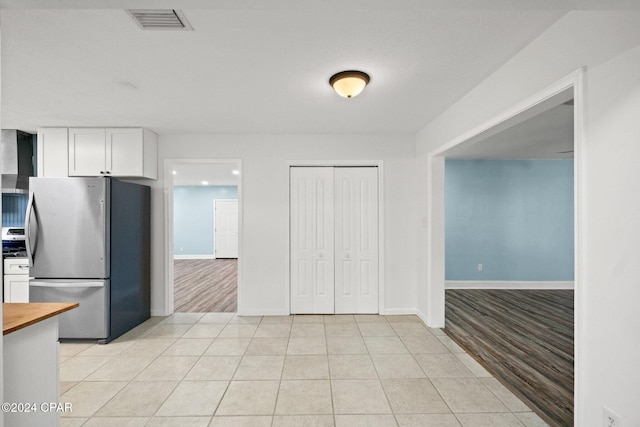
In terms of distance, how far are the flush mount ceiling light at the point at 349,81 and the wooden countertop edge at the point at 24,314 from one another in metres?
2.39

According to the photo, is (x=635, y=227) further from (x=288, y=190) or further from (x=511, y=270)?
(x=511, y=270)

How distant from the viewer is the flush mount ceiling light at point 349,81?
7.83 feet

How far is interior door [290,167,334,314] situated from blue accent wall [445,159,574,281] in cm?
286

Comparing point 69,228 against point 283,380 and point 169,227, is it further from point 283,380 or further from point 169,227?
point 283,380

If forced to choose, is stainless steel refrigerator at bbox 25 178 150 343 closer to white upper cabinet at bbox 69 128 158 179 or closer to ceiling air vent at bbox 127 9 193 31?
white upper cabinet at bbox 69 128 158 179

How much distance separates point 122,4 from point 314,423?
2.55m

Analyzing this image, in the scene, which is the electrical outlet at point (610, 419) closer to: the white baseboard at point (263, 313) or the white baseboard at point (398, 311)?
the white baseboard at point (398, 311)

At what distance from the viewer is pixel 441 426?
79.2 inches

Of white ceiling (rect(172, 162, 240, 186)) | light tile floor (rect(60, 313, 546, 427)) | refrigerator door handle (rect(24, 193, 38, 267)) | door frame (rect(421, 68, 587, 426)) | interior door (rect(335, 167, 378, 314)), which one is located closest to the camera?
door frame (rect(421, 68, 587, 426))

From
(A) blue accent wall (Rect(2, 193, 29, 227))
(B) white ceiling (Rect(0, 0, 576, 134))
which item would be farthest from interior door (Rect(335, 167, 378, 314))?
(A) blue accent wall (Rect(2, 193, 29, 227))

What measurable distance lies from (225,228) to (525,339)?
8744 mm

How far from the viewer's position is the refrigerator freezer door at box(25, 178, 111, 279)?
129 inches

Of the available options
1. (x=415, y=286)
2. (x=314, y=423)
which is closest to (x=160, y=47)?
(x=314, y=423)

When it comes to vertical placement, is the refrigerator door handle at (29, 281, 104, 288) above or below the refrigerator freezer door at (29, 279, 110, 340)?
above
